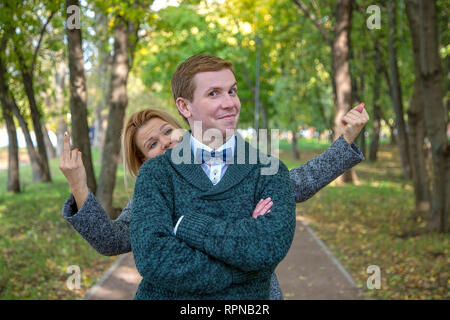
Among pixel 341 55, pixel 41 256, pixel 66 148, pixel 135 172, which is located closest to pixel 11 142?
pixel 41 256

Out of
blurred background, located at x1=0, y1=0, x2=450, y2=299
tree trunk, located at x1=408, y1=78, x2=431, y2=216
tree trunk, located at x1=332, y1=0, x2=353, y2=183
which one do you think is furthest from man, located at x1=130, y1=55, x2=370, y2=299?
tree trunk, located at x1=332, y1=0, x2=353, y2=183

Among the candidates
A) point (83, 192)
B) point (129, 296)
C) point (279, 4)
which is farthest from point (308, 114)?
point (83, 192)

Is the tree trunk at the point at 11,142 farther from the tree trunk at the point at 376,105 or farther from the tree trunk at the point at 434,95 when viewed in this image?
the tree trunk at the point at 376,105

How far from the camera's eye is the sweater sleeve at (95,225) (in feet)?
7.11

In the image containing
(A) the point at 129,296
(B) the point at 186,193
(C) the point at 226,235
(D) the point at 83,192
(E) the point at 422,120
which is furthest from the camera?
(E) the point at 422,120

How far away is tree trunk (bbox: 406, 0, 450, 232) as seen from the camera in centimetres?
833

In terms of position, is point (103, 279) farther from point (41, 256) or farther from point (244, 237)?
point (244, 237)

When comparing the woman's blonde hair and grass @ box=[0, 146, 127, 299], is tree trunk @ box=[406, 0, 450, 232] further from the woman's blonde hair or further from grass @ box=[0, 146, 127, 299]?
the woman's blonde hair

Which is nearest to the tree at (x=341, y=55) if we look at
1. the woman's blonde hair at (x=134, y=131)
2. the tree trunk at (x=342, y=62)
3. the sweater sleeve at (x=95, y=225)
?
the tree trunk at (x=342, y=62)

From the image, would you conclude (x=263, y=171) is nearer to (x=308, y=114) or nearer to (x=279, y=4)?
(x=279, y=4)

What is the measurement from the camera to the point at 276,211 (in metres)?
1.90

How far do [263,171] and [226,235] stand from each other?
0.34m

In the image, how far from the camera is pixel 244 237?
1803mm

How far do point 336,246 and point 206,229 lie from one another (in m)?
8.21
